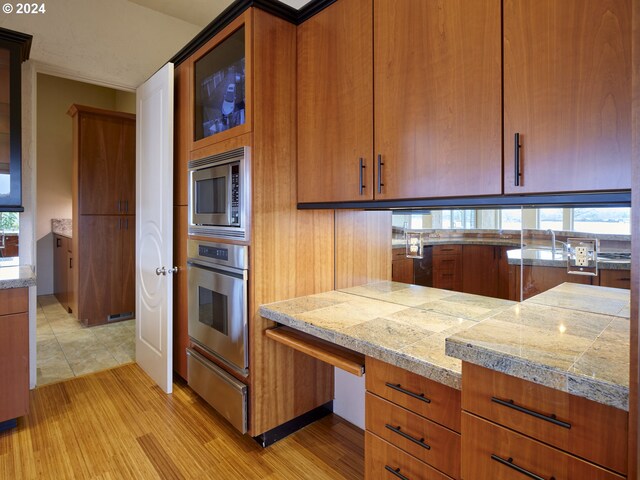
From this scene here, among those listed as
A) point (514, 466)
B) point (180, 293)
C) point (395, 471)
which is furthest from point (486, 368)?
point (180, 293)

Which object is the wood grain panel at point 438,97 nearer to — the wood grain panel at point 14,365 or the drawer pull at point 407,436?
the drawer pull at point 407,436

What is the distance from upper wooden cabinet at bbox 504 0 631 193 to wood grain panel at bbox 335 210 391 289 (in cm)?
95

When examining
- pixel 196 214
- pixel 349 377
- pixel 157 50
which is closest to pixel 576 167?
pixel 349 377

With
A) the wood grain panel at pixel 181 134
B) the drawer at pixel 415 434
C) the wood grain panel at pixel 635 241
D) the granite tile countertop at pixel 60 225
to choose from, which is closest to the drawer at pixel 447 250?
the drawer at pixel 415 434

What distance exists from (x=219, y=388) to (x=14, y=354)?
1.13 metres

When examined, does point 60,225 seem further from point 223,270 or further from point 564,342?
point 564,342

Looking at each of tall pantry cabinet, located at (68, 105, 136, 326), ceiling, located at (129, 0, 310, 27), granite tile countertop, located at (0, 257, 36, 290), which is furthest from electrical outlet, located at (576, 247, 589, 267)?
tall pantry cabinet, located at (68, 105, 136, 326)

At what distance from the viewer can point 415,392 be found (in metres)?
1.25

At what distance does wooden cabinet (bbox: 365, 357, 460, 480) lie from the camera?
1171mm

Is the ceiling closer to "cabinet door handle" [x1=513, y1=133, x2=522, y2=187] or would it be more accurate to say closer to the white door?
the white door

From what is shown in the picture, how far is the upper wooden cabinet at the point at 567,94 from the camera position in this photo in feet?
3.24

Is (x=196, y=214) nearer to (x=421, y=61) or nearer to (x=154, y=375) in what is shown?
(x=154, y=375)

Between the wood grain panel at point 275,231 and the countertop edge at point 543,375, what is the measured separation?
1.15m

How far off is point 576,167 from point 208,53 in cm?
205
